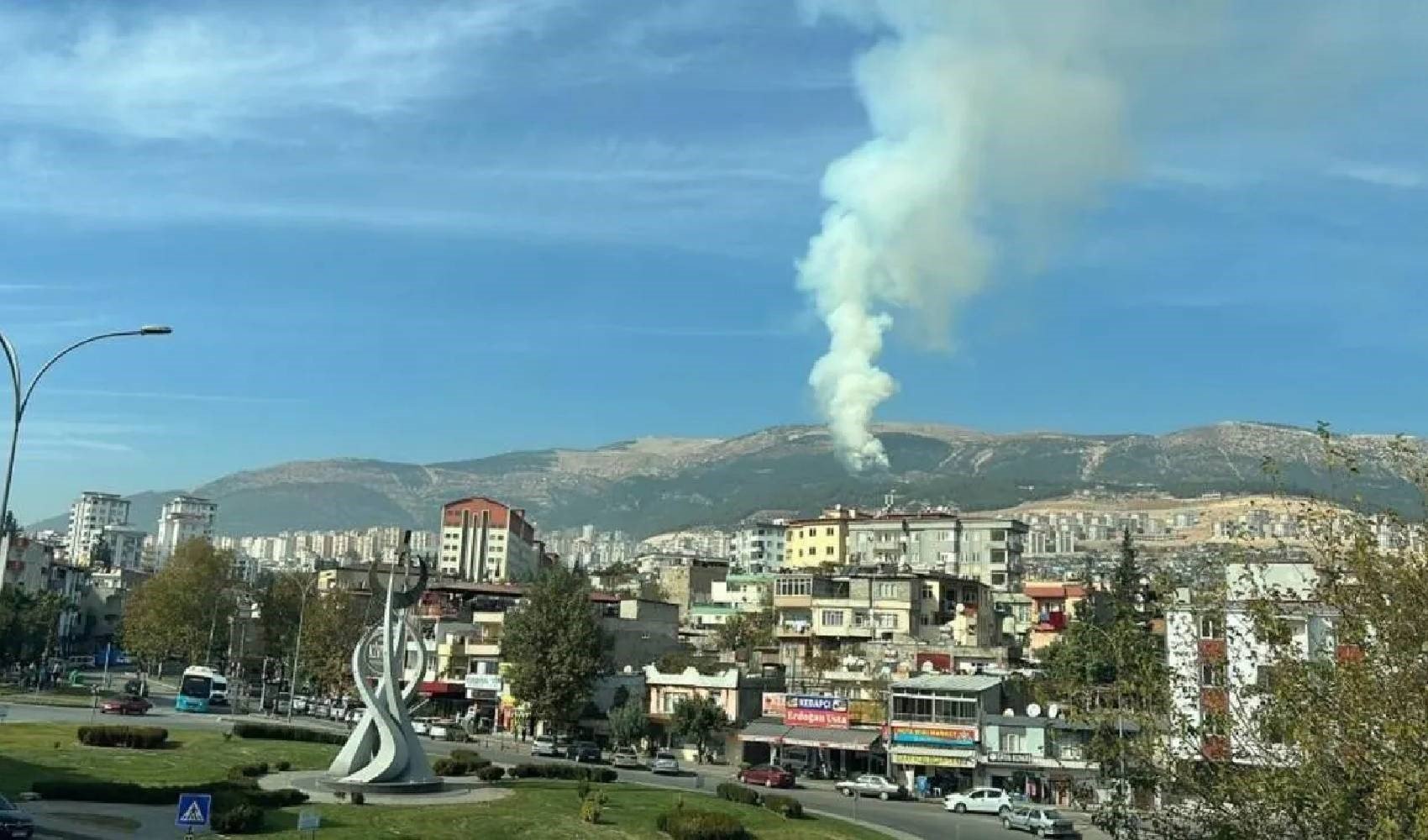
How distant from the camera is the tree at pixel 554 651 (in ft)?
222

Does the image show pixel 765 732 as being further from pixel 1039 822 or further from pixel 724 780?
pixel 1039 822

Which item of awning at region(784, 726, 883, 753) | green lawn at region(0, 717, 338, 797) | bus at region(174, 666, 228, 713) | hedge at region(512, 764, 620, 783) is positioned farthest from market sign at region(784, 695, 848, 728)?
bus at region(174, 666, 228, 713)

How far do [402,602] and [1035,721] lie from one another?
32.1 meters

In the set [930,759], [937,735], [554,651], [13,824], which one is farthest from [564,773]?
[13,824]

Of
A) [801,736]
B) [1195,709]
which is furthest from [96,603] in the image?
[1195,709]

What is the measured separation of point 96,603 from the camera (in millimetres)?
159500

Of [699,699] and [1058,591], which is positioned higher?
[1058,591]

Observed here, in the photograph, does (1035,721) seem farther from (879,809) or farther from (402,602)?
(402,602)

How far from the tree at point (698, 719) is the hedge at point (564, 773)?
18.2 metres

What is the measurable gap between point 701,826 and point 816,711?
3247 cm

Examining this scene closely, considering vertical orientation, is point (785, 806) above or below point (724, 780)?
above

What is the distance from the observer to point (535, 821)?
113 ft

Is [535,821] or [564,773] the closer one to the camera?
[535,821]

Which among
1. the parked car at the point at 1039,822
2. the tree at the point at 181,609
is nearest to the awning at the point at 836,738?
the parked car at the point at 1039,822
